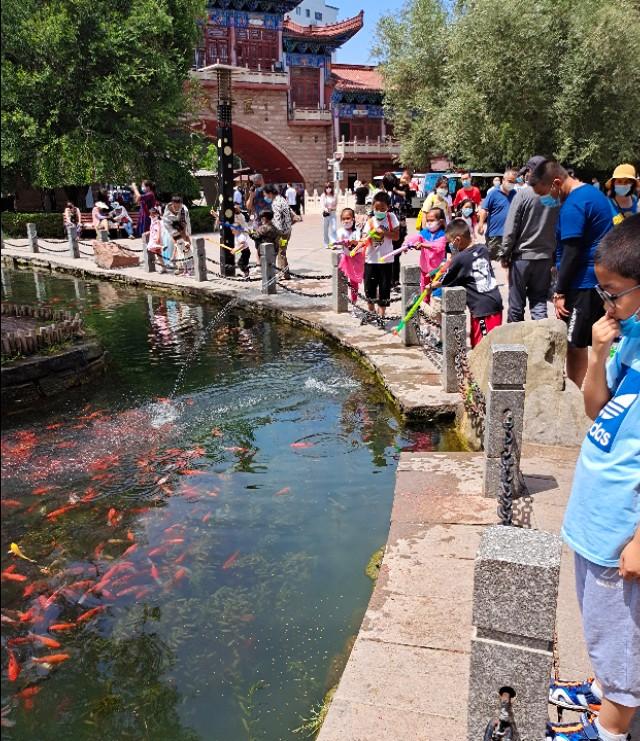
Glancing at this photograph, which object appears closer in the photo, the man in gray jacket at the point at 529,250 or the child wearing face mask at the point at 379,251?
the man in gray jacket at the point at 529,250

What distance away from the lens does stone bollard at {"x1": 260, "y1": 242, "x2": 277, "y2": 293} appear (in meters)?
12.8

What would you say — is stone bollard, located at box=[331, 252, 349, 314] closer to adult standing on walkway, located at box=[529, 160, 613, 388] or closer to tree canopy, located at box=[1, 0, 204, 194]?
adult standing on walkway, located at box=[529, 160, 613, 388]

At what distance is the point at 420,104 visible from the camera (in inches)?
1294

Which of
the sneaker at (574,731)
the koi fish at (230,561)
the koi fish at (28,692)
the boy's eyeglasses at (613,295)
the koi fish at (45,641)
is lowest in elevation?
the koi fish at (28,692)

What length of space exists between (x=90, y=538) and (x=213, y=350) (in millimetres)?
5434

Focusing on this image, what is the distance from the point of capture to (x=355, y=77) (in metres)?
47.6

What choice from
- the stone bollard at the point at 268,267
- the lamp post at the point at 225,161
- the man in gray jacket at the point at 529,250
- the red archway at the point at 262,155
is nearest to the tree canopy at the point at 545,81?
the lamp post at the point at 225,161

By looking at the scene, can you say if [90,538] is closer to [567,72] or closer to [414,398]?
[414,398]

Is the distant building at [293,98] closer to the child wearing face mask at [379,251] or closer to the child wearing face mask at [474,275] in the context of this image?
the child wearing face mask at [379,251]

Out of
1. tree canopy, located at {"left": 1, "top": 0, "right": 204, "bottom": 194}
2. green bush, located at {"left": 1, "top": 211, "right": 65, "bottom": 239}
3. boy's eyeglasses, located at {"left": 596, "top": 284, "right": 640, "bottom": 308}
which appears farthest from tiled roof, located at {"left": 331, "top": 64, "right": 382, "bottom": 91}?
boy's eyeglasses, located at {"left": 596, "top": 284, "right": 640, "bottom": 308}

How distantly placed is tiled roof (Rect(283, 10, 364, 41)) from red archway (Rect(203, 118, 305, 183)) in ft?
21.4

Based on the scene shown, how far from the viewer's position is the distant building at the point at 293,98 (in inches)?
1617

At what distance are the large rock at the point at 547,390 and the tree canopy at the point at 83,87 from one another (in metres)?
18.5

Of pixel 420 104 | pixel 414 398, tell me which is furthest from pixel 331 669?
pixel 420 104
